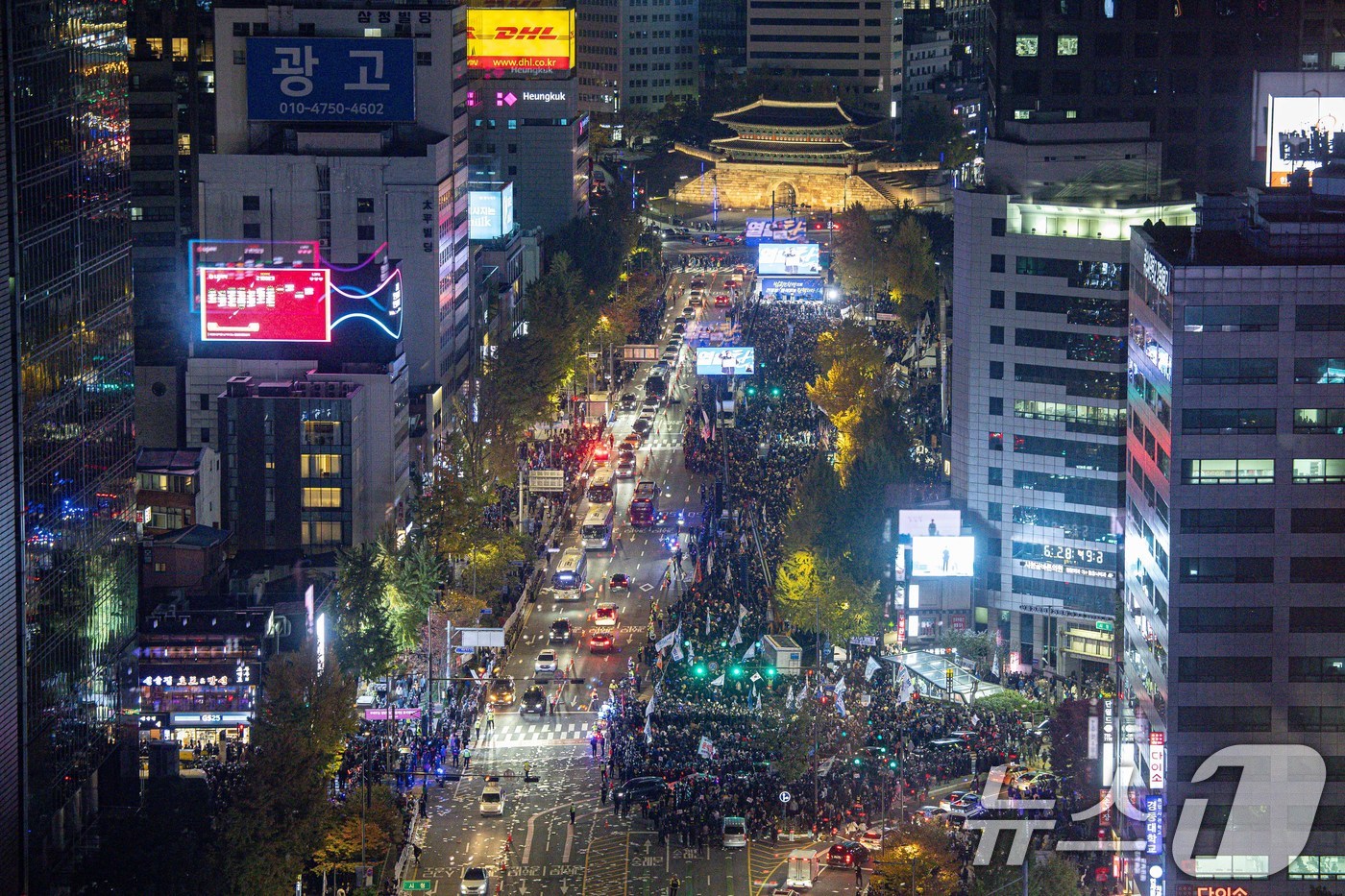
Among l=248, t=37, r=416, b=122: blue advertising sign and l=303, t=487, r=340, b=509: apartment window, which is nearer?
l=303, t=487, r=340, b=509: apartment window

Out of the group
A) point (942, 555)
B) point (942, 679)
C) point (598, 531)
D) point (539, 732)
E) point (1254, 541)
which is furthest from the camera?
point (598, 531)

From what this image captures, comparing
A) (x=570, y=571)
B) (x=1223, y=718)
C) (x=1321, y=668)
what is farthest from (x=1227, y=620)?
(x=570, y=571)

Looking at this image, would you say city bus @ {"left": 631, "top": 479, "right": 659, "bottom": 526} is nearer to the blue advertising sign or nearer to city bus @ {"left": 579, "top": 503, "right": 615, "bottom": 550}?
city bus @ {"left": 579, "top": 503, "right": 615, "bottom": 550}

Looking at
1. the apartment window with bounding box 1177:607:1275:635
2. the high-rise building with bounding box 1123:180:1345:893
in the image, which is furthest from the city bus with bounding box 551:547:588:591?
the apartment window with bounding box 1177:607:1275:635

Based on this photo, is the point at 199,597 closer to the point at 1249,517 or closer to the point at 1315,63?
the point at 1249,517

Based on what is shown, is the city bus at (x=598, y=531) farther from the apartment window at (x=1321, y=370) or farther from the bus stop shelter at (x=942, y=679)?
the apartment window at (x=1321, y=370)

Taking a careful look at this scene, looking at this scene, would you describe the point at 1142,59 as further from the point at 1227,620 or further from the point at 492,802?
the point at 492,802

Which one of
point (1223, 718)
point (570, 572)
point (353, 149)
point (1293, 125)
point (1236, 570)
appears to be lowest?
point (570, 572)
